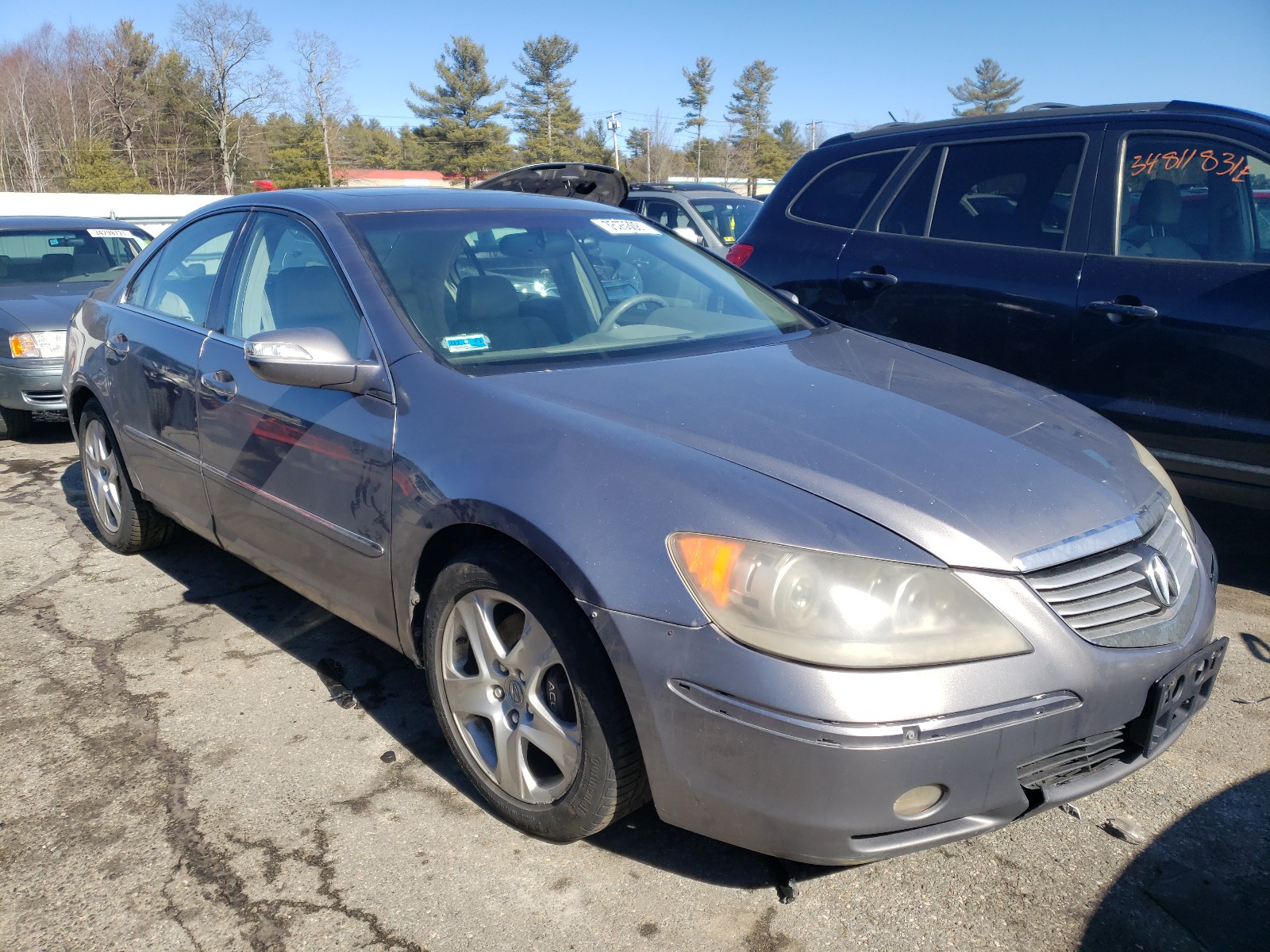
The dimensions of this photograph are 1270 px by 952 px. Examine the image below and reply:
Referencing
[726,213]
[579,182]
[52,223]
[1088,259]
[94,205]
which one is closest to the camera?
[1088,259]

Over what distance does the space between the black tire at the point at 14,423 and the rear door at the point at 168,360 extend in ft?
11.2

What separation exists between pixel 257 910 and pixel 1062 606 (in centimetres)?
185

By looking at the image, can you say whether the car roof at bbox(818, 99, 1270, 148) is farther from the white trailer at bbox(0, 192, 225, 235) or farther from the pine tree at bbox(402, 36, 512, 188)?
the pine tree at bbox(402, 36, 512, 188)

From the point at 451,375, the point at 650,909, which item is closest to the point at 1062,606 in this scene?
the point at 650,909

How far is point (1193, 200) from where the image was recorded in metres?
4.01

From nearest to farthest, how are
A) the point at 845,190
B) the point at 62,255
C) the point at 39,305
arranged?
the point at 845,190
the point at 39,305
the point at 62,255

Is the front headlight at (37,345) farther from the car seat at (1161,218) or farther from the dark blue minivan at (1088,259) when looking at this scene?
the car seat at (1161,218)

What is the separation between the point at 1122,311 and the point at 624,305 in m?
2.09

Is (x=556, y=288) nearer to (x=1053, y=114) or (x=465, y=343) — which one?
(x=465, y=343)

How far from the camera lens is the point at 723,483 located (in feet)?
6.76

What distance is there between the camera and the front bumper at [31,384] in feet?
21.6

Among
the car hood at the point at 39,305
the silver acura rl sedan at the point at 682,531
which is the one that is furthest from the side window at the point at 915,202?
the car hood at the point at 39,305

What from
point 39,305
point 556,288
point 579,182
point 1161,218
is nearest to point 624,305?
point 556,288

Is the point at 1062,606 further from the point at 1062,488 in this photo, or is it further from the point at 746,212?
the point at 746,212
